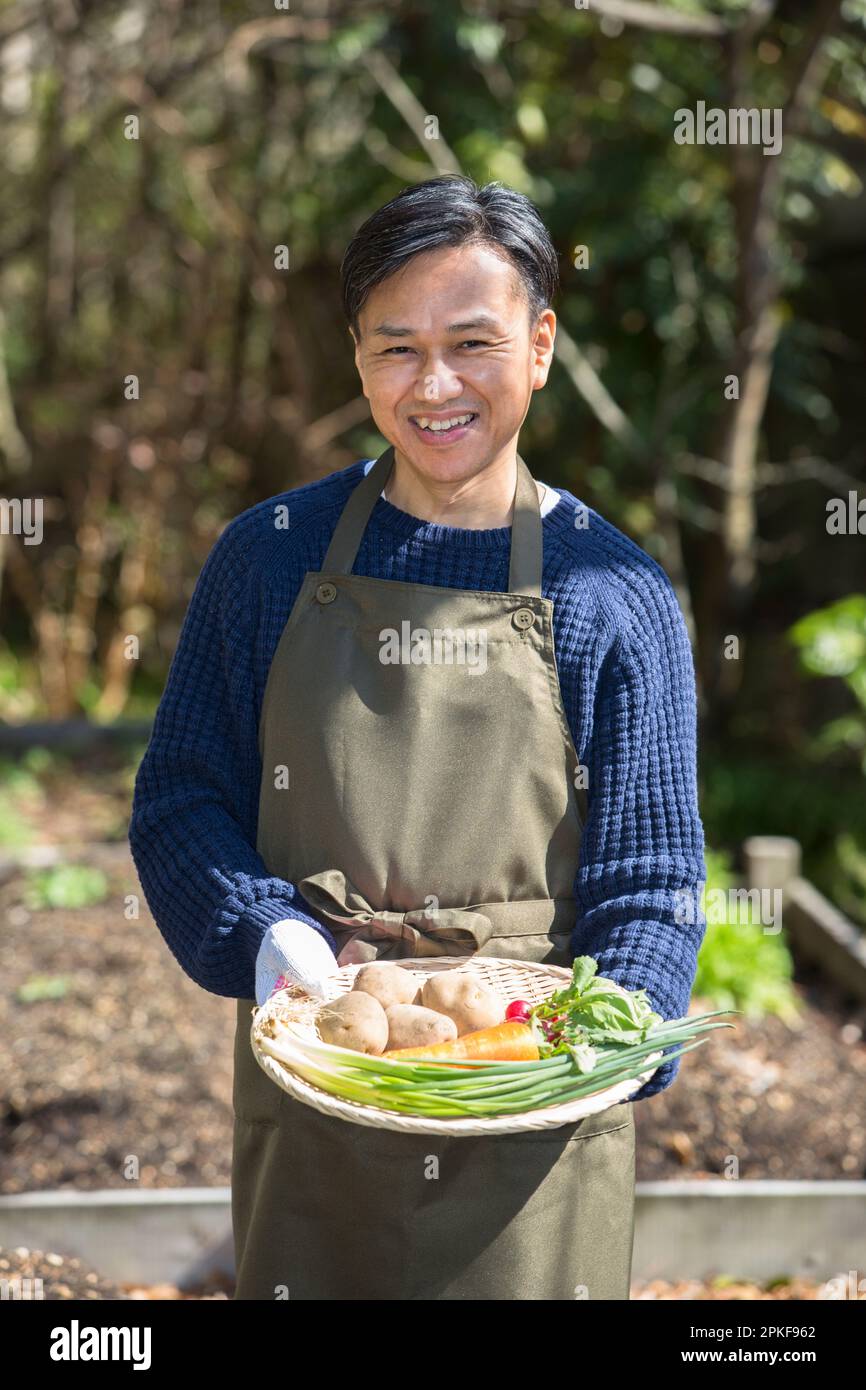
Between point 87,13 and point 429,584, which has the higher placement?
point 87,13

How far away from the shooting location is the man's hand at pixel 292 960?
73.5 inches

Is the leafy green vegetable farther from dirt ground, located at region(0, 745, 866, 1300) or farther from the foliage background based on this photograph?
the foliage background

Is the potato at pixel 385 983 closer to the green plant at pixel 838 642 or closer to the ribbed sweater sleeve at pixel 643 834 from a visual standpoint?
the ribbed sweater sleeve at pixel 643 834

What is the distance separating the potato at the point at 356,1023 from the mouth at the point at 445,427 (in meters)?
0.77

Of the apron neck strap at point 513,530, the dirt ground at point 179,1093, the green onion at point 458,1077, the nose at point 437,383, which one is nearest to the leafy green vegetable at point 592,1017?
the green onion at point 458,1077

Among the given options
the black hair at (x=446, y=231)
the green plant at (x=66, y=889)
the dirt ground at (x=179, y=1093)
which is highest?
the black hair at (x=446, y=231)

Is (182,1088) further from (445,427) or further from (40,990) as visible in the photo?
(445,427)

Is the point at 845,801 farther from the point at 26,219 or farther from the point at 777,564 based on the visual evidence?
the point at 26,219

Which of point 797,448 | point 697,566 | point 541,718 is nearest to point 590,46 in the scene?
point 797,448

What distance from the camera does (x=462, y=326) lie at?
190 cm

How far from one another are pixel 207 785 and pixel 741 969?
304cm

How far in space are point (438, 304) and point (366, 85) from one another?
564 cm

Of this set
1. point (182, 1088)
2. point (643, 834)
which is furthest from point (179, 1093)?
point (643, 834)

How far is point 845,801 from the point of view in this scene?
6262mm
